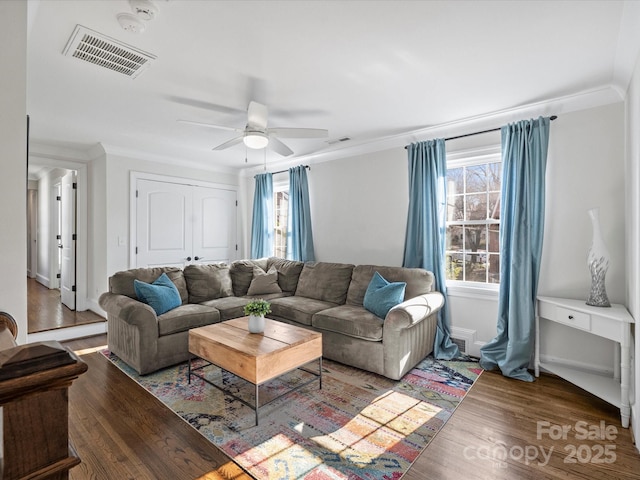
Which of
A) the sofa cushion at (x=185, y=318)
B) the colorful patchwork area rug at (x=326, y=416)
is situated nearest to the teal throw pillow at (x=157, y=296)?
the sofa cushion at (x=185, y=318)

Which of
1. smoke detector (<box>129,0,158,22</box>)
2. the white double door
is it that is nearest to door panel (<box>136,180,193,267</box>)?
the white double door

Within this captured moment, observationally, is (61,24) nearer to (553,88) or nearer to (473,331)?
(553,88)

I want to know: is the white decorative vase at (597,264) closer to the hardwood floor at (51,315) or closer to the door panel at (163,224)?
the door panel at (163,224)

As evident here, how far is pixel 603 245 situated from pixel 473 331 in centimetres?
148

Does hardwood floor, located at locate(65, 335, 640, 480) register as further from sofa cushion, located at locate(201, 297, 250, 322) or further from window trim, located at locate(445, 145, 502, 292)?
sofa cushion, located at locate(201, 297, 250, 322)

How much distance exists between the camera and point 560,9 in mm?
1839

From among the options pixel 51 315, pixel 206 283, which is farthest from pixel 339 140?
pixel 51 315

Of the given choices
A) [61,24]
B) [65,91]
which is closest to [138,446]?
[61,24]

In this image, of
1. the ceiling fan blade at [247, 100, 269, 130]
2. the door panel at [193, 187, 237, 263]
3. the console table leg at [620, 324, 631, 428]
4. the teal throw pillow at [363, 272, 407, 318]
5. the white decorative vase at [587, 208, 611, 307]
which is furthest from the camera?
the door panel at [193, 187, 237, 263]

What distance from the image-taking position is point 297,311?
3.73 m

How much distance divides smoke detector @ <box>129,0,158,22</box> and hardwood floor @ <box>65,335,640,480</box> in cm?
261

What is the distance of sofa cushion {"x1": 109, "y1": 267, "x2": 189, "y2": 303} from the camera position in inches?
140

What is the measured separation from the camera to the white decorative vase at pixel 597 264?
2.64 metres

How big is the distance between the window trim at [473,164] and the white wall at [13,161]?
3.70 m
